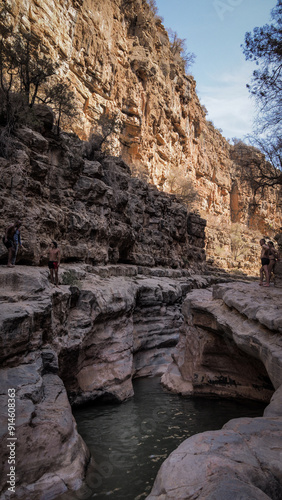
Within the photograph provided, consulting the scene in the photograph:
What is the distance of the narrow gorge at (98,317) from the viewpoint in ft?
12.0

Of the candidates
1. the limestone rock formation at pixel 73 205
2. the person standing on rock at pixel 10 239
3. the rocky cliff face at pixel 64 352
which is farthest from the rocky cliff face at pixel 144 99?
the person standing on rock at pixel 10 239

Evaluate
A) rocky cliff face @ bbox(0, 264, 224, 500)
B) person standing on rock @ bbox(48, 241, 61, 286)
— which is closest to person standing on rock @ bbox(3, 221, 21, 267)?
rocky cliff face @ bbox(0, 264, 224, 500)

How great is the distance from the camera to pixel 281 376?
16.7 ft

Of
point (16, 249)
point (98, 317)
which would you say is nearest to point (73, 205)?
point (16, 249)

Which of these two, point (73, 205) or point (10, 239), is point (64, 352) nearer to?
point (10, 239)

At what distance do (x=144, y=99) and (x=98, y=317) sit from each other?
97.1ft

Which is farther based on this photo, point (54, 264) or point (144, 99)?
point (144, 99)

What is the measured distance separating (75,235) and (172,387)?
259 inches

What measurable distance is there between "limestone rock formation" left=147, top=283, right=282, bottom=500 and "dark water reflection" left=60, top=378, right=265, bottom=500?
74cm

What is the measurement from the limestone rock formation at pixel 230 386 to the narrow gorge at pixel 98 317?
0.8 inches

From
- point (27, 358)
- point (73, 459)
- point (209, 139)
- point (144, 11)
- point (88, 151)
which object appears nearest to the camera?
point (73, 459)

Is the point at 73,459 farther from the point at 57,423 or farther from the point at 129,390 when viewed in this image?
the point at 129,390

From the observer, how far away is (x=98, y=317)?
9102 millimetres

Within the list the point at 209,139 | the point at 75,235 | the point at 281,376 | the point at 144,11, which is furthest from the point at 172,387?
the point at 209,139
